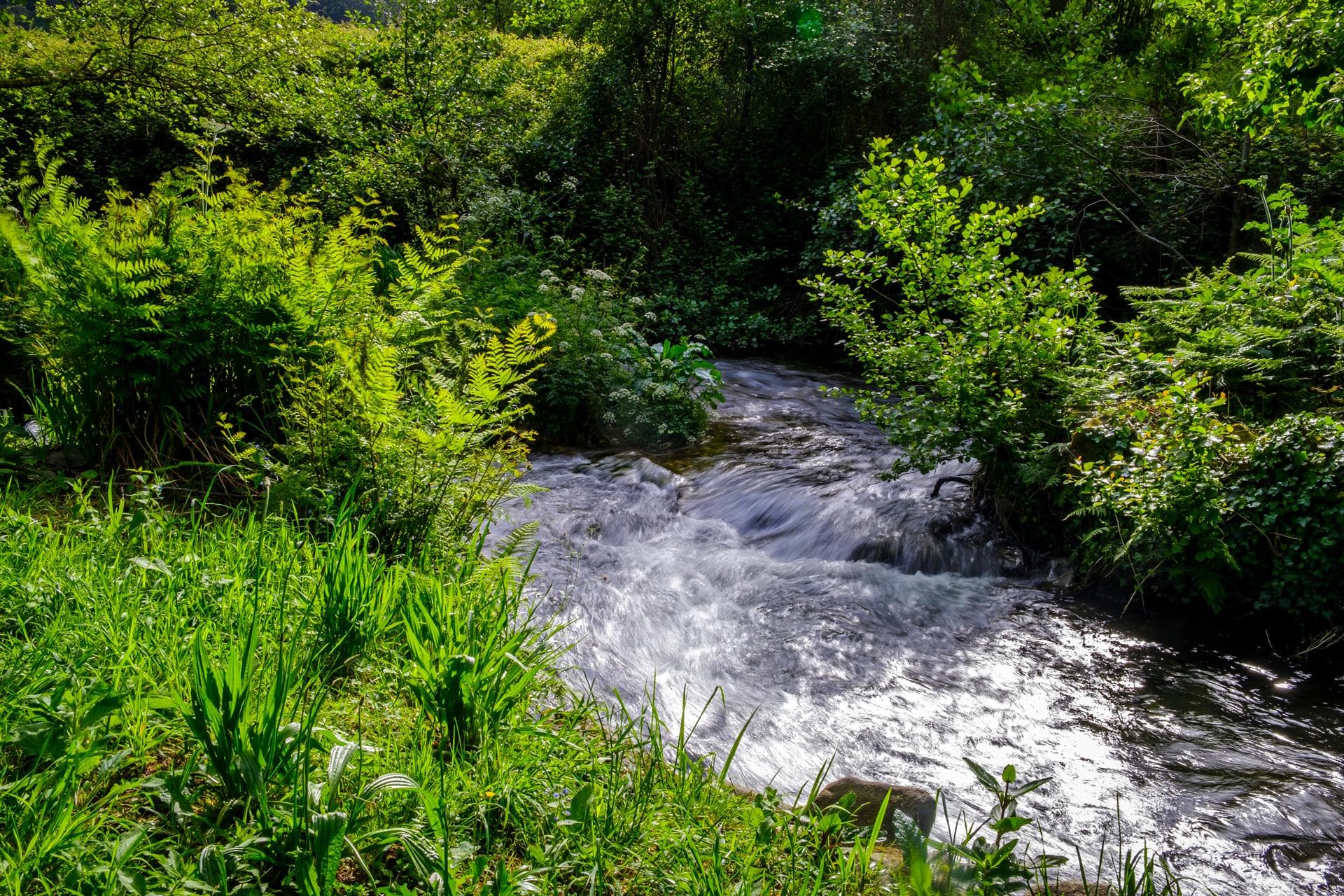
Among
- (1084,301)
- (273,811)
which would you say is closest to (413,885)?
(273,811)

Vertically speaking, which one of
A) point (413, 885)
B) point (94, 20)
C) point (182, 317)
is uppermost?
point (94, 20)

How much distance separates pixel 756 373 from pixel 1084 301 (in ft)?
20.4

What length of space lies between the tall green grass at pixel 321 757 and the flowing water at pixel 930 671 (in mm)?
1197

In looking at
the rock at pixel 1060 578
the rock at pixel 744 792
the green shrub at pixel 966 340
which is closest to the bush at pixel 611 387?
the green shrub at pixel 966 340

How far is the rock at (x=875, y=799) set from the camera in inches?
118

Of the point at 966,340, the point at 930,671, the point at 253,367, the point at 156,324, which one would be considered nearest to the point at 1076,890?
the point at 930,671

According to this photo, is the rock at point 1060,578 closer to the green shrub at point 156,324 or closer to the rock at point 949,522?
the rock at point 949,522

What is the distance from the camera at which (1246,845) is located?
322 centimetres

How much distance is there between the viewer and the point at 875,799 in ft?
10.0

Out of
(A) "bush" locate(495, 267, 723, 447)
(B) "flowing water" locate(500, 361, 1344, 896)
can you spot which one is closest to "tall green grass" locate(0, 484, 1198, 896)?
(B) "flowing water" locate(500, 361, 1344, 896)

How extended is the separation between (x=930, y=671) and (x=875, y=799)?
1.73m

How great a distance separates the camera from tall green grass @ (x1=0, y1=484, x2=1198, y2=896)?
6.07 ft

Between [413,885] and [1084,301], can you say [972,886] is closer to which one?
[413,885]

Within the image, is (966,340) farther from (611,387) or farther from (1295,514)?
(611,387)
